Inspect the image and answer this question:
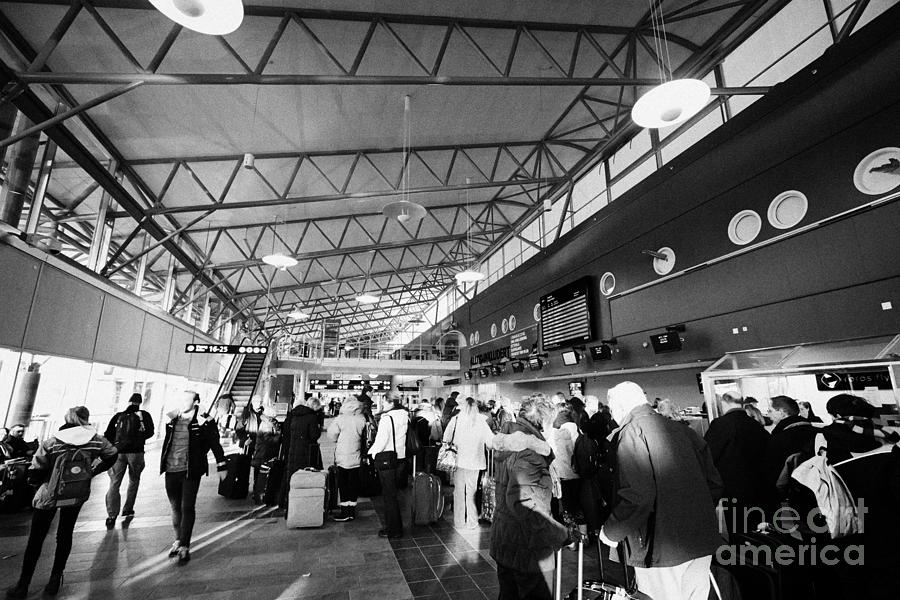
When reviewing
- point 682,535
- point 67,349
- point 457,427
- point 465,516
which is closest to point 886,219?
point 682,535

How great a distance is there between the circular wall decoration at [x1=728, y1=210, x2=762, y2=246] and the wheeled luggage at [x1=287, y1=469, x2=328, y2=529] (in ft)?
23.9

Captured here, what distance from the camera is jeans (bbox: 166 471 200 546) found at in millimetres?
4340

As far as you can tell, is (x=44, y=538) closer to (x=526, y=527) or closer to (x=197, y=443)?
(x=197, y=443)

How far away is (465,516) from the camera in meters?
5.54

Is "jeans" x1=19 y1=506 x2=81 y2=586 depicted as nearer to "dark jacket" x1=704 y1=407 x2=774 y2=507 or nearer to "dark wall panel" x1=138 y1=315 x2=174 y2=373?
"dark jacket" x1=704 y1=407 x2=774 y2=507

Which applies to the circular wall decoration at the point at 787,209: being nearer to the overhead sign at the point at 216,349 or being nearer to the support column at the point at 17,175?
the support column at the point at 17,175

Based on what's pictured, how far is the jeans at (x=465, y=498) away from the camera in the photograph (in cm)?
542

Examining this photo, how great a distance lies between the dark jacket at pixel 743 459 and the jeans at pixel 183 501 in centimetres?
511

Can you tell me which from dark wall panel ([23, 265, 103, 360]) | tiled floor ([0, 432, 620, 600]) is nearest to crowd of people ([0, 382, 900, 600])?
tiled floor ([0, 432, 620, 600])

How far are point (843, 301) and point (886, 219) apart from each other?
1.05 meters

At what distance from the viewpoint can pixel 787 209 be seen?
19.3 ft

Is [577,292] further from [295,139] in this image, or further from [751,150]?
[295,139]

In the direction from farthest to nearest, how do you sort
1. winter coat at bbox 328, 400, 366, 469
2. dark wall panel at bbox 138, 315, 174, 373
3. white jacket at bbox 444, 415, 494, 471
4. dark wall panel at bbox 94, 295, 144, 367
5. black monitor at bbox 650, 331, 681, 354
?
dark wall panel at bbox 138, 315, 174, 373 → dark wall panel at bbox 94, 295, 144, 367 → black monitor at bbox 650, 331, 681, 354 → winter coat at bbox 328, 400, 366, 469 → white jacket at bbox 444, 415, 494, 471

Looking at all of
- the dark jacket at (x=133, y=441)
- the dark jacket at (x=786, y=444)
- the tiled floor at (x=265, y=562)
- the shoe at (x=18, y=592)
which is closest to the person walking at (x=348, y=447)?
the tiled floor at (x=265, y=562)
